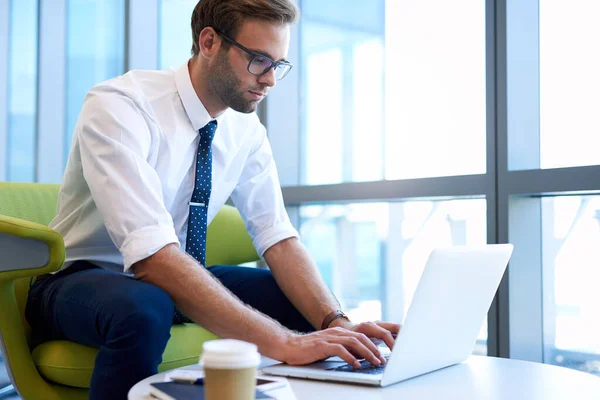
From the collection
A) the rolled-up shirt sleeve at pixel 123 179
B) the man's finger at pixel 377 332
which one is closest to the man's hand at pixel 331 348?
the man's finger at pixel 377 332

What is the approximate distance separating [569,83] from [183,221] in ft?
4.42

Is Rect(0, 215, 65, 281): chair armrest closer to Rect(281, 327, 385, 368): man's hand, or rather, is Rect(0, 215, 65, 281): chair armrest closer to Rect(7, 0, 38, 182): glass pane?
Rect(281, 327, 385, 368): man's hand

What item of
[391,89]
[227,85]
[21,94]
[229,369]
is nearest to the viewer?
[229,369]

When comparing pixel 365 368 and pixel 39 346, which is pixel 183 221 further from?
pixel 365 368

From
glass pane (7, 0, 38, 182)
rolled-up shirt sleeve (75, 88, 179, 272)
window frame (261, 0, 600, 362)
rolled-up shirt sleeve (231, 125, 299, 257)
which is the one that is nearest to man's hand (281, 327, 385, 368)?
rolled-up shirt sleeve (75, 88, 179, 272)

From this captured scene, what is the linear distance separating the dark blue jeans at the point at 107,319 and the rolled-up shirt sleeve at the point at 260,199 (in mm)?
501

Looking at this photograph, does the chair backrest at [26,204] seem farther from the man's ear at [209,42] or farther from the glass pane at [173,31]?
the glass pane at [173,31]

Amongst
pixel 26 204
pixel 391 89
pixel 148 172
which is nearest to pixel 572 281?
pixel 391 89

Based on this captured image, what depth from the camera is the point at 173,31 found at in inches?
138

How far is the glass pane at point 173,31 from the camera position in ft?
11.4

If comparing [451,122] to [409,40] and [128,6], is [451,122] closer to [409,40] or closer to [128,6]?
[409,40]

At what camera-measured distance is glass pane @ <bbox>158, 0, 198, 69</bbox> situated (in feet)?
11.4

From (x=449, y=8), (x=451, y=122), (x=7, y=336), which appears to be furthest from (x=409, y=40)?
(x=7, y=336)

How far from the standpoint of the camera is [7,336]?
4.62 ft
